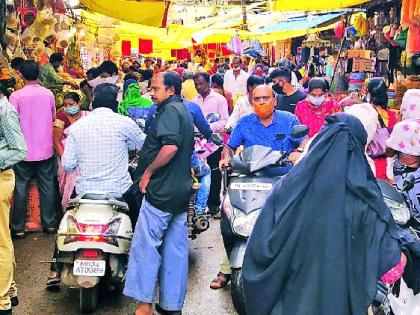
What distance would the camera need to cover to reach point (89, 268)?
5102mm

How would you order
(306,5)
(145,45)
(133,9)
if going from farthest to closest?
(145,45), (306,5), (133,9)

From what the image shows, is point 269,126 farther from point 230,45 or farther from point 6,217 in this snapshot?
point 230,45

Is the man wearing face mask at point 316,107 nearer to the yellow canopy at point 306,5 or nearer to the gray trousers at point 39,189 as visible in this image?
the yellow canopy at point 306,5

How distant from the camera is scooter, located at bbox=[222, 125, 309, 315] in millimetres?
4914

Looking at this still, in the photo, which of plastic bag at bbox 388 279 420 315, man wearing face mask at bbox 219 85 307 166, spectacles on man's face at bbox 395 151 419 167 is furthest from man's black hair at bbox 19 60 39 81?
plastic bag at bbox 388 279 420 315

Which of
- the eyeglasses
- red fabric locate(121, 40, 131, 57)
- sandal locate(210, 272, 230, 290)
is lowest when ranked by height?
sandal locate(210, 272, 230, 290)

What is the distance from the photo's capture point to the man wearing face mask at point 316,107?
750 centimetres

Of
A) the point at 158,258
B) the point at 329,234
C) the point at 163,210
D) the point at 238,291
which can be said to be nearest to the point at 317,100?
the point at 163,210

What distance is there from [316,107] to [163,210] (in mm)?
3175

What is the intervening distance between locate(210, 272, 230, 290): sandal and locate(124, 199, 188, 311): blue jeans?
992 mm

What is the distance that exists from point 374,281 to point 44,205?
5754mm

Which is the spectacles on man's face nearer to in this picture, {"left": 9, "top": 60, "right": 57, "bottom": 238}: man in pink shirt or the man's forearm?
the man's forearm

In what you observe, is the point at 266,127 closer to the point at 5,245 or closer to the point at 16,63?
the point at 5,245

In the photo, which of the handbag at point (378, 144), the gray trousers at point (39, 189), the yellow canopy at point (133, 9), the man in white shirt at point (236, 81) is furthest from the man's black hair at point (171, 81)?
the man in white shirt at point (236, 81)
